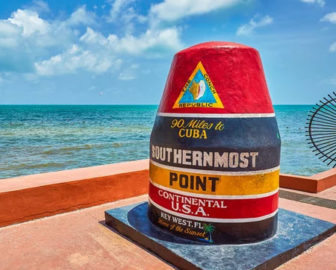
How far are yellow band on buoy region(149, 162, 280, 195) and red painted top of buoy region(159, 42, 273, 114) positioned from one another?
31.0 inches

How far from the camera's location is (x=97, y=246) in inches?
167

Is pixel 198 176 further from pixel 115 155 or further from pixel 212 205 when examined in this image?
pixel 115 155

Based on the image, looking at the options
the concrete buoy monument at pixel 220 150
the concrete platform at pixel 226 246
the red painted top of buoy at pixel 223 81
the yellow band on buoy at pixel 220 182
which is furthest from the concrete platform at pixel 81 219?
the red painted top of buoy at pixel 223 81

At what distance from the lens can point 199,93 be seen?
3951 mm

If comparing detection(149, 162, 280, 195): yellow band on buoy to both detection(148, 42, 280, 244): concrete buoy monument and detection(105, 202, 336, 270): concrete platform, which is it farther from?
detection(105, 202, 336, 270): concrete platform

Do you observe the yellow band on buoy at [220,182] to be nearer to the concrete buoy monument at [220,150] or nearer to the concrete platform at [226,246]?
the concrete buoy monument at [220,150]

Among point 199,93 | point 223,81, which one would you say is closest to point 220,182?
point 199,93

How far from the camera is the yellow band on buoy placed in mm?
3766

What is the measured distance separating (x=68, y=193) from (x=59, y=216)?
40 centimetres

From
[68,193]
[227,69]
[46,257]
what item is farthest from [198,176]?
[68,193]

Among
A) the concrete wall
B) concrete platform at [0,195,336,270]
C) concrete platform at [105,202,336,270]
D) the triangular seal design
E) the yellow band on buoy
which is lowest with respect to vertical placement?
concrete platform at [0,195,336,270]

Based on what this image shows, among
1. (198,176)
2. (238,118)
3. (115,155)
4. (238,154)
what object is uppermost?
(238,118)

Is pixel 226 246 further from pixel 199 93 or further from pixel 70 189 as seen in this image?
pixel 70 189

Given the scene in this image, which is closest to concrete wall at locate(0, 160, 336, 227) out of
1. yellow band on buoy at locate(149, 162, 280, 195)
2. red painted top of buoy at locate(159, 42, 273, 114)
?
yellow band on buoy at locate(149, 162, 280, 195)
